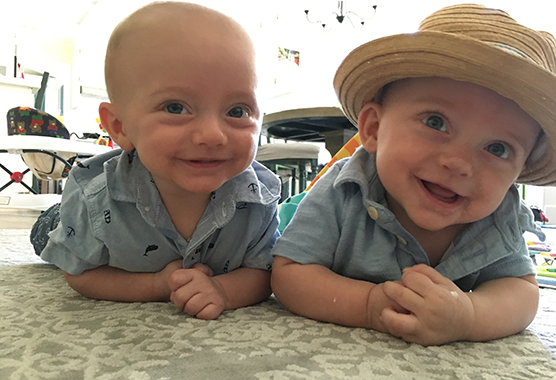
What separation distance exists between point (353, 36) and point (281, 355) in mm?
4770

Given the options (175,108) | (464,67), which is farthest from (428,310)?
(175,108)

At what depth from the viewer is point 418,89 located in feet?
2.00

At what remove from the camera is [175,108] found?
2.03 feet

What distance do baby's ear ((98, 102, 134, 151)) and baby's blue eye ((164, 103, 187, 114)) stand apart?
0.12m

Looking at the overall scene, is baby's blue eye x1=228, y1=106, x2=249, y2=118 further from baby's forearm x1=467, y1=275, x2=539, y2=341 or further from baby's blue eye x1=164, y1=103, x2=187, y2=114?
baby's forearm x1=467, y1=275, x2=539, y2=341

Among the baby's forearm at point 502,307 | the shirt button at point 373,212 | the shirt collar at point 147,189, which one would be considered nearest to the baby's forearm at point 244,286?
the shirt collar at point 147,189

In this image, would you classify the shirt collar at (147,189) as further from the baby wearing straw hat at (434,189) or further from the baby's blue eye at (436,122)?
the baby's blue eye at (436,122)

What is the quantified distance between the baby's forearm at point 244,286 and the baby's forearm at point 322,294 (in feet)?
0.25

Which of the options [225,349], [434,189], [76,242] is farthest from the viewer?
[76,242]

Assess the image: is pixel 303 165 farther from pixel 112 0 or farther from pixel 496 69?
pixel 112 0

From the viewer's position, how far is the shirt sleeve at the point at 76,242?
73 cm

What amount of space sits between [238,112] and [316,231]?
0.22m

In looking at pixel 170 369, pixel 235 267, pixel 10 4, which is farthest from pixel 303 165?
pixel 10 4

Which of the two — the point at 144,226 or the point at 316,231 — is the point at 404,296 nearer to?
the point at 316,231
